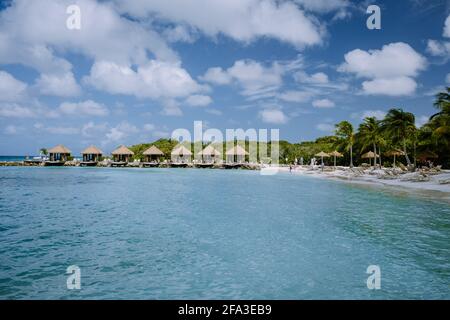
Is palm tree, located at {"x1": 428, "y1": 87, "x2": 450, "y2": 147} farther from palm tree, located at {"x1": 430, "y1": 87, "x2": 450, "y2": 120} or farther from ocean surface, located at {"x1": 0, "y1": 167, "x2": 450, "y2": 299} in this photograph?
ocean surface, located at {"x1": 0, "y1": 167, "x2": 450, "y2": 299}

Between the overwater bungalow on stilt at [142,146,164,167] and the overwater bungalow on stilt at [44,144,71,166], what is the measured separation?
11439 mm

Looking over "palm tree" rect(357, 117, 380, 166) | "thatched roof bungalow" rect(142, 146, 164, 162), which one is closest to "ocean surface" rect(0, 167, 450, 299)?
"palm tree" rect(357, 117, 380, 166)

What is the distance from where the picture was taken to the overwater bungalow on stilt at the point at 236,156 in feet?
149

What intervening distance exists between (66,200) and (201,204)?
5671 mm

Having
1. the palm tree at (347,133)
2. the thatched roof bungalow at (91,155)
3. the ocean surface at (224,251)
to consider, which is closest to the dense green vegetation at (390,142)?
the palm tree at (347,133)

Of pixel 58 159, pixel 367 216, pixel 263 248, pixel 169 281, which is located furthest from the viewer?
pixel 58 159

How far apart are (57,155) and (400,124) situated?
45.7 meters

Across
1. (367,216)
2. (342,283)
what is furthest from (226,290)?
(367,216)

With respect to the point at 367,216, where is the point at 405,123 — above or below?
above

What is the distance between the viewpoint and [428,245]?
660cm

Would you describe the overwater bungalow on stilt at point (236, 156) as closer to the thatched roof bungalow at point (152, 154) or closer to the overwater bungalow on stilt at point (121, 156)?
the thatched roof bungalow at point (152, 154)

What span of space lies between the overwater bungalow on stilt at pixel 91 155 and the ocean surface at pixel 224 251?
3802 cm

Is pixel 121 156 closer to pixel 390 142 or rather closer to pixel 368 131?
pixel 368 131

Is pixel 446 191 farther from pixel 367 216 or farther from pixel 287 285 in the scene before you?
pixel 287 285
